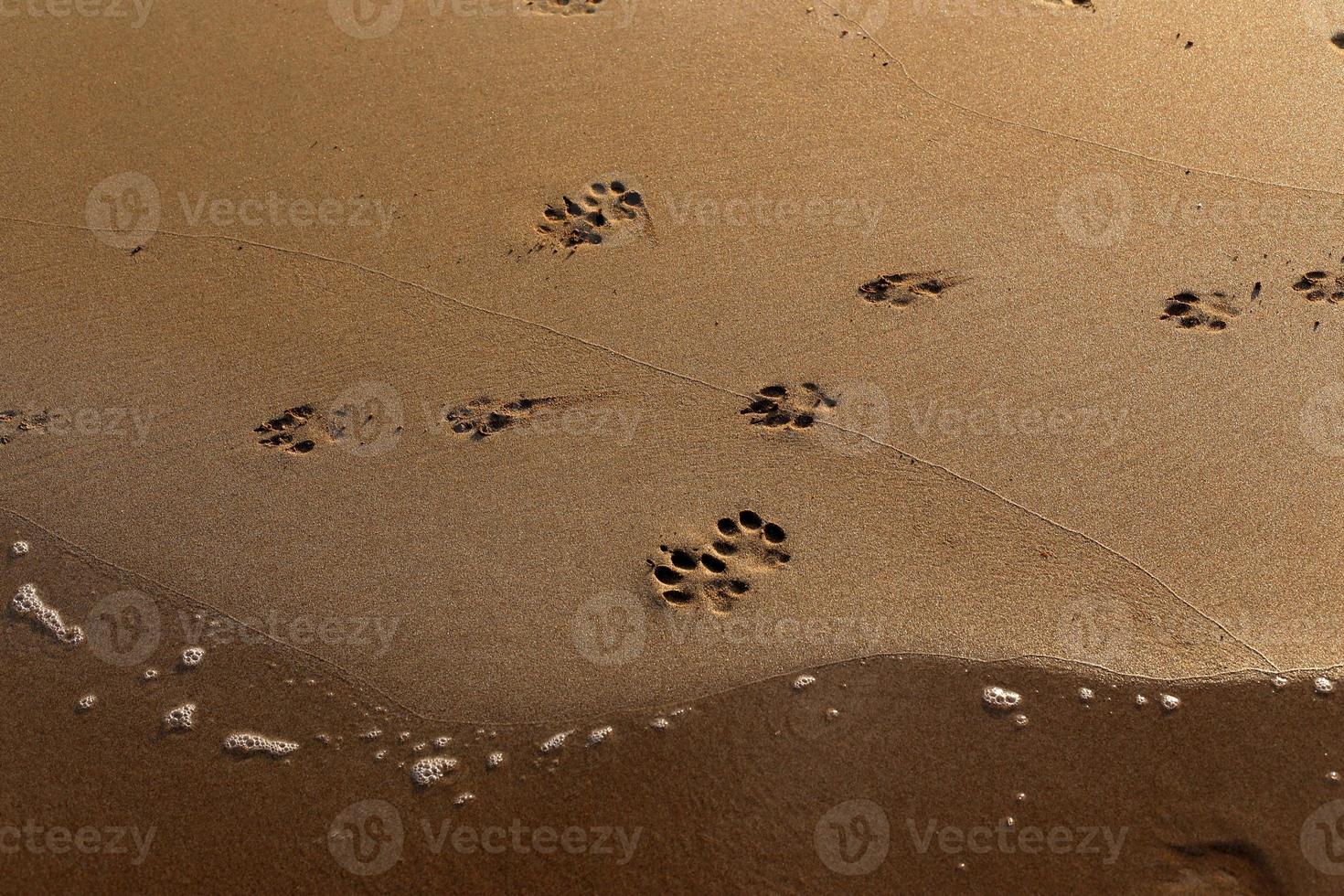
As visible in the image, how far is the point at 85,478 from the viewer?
453 centimetres

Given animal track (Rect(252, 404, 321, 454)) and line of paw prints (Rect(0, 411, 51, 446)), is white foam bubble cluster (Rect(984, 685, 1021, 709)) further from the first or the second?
line of paw prints (Rect(0, 411, 51, 446))

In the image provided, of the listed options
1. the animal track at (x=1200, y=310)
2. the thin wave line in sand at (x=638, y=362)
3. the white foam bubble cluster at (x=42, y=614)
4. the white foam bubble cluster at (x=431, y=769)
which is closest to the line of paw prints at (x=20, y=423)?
the white foam bubble cluster at (x=42, y=614)

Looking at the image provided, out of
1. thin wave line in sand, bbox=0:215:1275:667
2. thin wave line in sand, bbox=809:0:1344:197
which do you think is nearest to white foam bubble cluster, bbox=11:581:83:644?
thin wave line in sand, bbox=0:215:1275:667

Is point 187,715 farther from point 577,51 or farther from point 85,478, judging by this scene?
point 577,51

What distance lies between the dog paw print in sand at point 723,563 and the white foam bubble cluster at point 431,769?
4.33ft

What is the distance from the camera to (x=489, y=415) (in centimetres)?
461

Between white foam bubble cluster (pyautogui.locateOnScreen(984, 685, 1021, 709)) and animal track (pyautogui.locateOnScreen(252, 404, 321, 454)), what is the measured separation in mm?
3788

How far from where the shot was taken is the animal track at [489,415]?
4.57 m

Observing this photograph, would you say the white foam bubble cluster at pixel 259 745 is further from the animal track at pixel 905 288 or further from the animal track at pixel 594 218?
the animal track at pixel 905 288

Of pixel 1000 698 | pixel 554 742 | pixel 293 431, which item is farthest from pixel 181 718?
pixel 1000 698

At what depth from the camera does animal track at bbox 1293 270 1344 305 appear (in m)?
4.70

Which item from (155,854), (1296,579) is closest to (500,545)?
(155,854)

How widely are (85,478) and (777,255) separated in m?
4.08

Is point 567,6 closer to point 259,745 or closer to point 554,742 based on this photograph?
point 554,742
